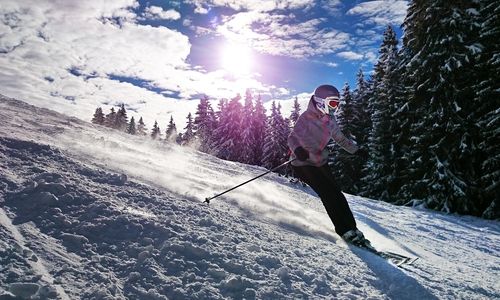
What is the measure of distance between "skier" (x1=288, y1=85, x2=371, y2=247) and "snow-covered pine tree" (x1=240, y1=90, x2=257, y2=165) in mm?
46331

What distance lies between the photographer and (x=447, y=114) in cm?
1708

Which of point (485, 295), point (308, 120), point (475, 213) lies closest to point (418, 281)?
point (485, 295)

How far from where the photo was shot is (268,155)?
50.6 metres

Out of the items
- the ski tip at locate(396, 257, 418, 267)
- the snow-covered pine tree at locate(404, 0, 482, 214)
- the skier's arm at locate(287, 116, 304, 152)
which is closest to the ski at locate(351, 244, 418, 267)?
the ski tip at locate(396, 257, 418, 267)

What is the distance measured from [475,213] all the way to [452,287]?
556 inches

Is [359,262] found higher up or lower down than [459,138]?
lower down

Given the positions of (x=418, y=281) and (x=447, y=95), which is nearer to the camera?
(x=418, y=281)

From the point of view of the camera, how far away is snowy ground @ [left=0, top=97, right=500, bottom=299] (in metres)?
2.90

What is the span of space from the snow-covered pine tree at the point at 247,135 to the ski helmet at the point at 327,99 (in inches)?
1825

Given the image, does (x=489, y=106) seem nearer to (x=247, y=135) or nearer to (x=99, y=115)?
(x=247, y=135)

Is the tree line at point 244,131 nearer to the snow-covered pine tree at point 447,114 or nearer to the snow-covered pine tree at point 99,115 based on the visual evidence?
the snow-covered pine tree at point 447,114

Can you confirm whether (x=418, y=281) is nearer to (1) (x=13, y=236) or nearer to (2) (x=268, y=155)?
(1) (x=13, y=236)

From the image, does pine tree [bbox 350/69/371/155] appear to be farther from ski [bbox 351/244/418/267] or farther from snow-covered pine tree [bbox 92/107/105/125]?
snow-covered pine tree [bbox 92/107/105/125]

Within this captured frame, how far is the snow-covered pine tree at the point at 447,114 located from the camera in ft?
53.7
